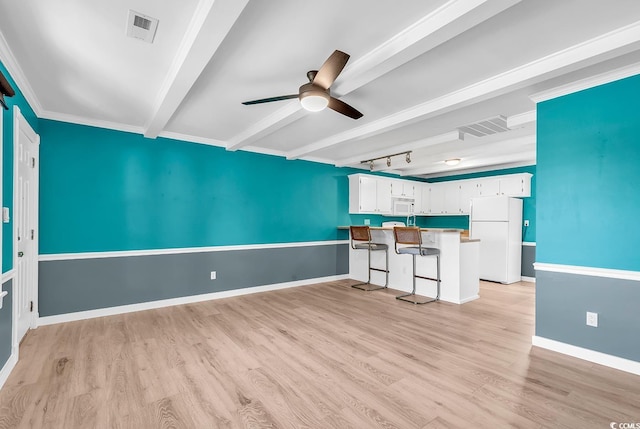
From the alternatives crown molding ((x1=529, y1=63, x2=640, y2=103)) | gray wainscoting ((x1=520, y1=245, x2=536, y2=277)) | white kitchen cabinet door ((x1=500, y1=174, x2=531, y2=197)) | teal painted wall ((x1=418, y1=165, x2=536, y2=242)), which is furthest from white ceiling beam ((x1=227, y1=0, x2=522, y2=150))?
gray wainscoting ((x1=520, y1=245, x2=536, y2=277))

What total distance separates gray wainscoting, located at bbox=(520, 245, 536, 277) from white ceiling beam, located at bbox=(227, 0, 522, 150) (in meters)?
5.55

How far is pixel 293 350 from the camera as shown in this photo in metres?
2.85

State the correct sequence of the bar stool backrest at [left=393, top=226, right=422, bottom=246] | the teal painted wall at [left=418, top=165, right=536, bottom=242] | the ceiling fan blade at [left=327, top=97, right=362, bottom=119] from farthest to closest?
1. the teal painted wall at [left=418, top=165, right=536, bottom=242]
2. the bar stool backrest at [left=393, top=226, right=422, bottom=246]
3. the ceiling fan blade at [left=327, top=97, right=362, bottom=119]

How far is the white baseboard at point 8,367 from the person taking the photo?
2.24 meters

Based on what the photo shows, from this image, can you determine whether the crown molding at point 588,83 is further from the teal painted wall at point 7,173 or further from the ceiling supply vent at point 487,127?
the teal painted wall at point 7,173

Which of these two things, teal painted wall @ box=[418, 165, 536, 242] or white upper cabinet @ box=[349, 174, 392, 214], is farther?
white upper cabinet @ box=[349, 174, 392, 214]

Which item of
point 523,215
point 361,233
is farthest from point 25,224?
point 523,215

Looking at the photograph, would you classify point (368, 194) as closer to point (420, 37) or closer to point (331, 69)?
point (331, 69)

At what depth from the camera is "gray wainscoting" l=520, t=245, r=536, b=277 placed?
6.06 meters

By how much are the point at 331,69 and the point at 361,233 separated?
11.2 ft

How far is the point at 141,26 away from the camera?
1.99 m

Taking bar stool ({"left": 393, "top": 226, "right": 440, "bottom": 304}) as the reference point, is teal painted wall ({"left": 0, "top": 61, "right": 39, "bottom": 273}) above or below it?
above

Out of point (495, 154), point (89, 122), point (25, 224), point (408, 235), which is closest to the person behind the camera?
point (25, 224)

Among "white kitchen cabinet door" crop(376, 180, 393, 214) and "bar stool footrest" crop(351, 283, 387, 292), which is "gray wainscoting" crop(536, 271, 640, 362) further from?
"white kitchen cabinet door" crop(376, 180, 393, 214)
